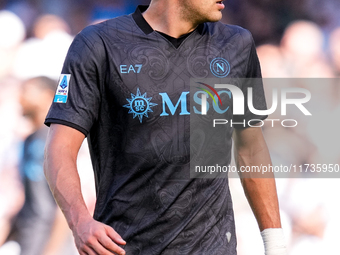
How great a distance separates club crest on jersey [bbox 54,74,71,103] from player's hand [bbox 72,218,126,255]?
1.90 ft

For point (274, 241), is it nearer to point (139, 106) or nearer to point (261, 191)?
point (261, 191)

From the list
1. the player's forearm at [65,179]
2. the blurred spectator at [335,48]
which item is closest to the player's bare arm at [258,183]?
the player's forearm at [65,179]

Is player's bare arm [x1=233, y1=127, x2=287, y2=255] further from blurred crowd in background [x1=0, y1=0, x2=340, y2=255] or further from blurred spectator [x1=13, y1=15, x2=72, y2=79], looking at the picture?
blurred spectator [x1=13, y1=15, x2=72, y2=79]

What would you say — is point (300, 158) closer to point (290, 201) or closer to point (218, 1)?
point (290, 201)

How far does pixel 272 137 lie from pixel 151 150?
216 centimetres

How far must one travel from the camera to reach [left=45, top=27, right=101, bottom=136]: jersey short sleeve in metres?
2.01

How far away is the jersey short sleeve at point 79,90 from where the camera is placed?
79.3 inches

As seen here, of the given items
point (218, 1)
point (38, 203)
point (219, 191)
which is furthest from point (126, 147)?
point (38, 203)

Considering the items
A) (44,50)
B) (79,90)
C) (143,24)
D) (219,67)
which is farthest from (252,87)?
(44,50)

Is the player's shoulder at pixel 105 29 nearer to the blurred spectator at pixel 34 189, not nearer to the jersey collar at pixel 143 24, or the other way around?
the jersey collar at pixel 143 24

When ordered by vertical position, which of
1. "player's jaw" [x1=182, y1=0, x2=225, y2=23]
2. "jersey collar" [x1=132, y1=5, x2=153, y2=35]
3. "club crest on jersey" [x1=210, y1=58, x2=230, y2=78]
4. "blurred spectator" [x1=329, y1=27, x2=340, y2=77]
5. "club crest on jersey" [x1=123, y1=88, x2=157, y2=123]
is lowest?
"club crest on jersey" [x1=123, y1=88, x2=157, y2=123]

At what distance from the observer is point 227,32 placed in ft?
7.75

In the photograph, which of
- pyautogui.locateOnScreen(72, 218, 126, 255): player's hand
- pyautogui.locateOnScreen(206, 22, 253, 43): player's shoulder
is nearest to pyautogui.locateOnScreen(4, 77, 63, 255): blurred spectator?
pyautogui.locateOnScreen(206, 22, 253, 43): player's shoulder

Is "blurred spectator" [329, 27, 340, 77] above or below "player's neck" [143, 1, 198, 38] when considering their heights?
above
